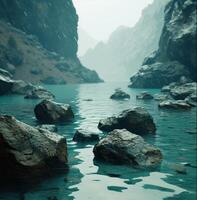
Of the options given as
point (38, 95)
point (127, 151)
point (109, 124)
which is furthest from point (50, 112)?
point (38, 95)

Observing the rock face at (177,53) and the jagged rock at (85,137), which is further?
the rock face at (177,53)

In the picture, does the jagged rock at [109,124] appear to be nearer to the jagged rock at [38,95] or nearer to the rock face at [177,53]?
the jagged rock at [38,95]

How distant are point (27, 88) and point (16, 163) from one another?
69.5 metres

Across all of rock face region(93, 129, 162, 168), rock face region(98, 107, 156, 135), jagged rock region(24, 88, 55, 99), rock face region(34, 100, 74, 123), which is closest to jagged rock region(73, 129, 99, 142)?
rock face region(98, 107, 156, 135)

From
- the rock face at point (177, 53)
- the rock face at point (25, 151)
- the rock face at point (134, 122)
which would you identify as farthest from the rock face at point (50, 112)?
the rock face at point (177, 53)

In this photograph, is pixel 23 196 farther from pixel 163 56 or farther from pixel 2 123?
pixel 163 56

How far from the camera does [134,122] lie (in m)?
26.3

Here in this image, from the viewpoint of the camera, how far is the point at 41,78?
17950cm

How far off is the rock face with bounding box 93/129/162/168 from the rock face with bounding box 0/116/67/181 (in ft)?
9.66

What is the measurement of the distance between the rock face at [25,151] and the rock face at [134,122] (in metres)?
12.0

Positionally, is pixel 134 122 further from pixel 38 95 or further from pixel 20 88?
pixel 20 88

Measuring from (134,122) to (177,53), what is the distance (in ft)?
330

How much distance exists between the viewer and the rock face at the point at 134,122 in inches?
1035

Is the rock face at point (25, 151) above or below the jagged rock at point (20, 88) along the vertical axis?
below
